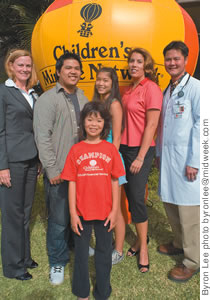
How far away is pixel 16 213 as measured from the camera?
244cm

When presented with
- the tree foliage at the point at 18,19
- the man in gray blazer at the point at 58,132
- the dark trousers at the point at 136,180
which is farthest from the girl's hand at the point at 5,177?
the tree foliage at the point at 18,19

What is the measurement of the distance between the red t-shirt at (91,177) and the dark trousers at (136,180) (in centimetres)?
54

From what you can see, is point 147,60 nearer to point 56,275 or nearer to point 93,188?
point 93,188

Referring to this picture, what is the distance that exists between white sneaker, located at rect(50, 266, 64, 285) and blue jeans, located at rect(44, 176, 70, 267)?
4 cm

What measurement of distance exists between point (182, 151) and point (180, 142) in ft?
0.28

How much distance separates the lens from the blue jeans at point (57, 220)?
2.36 metres

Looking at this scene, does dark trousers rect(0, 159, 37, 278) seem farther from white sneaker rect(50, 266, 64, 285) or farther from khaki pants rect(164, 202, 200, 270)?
khaki pants rect(164, 202, 200, 270)

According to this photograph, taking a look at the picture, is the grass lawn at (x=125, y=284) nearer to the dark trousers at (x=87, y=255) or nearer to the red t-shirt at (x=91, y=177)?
the dark trousers at (x=87, y=255)

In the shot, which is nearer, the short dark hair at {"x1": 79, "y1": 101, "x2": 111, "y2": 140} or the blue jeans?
the short dark hair at {"x1": 79, "y1": 101, "x2": 111, "y2": 140}

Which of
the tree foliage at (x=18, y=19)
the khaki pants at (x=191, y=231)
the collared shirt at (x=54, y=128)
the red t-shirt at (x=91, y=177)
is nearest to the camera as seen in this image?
the red t-shirt at (x=91, y=177)

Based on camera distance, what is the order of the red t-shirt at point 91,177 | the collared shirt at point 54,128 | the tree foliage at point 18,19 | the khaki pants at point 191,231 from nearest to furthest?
the red t-shirt at point 91,177 < the collared shirt at point 54,128 < the khaki pants at point 191,231 < the tree foliage at point 18,19

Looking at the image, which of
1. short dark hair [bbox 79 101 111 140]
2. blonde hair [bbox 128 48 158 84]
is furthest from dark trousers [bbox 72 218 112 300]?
blonde hair [bbox 128 48 158 84]

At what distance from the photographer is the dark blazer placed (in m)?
2.26

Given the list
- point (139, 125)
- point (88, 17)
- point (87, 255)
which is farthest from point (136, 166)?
point (88, 17)
